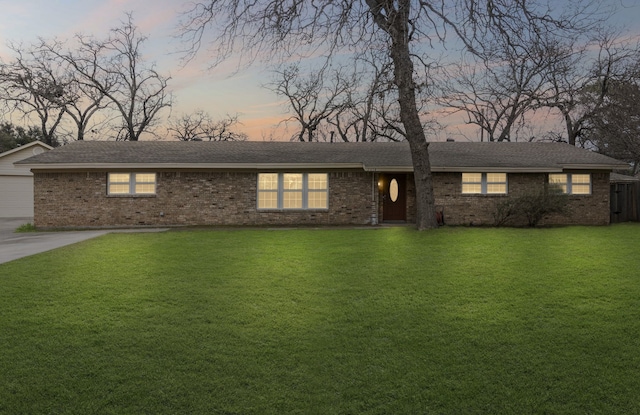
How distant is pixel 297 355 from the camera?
169 inches

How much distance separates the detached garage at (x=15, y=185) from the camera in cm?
2495

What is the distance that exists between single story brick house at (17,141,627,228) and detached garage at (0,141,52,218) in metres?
8.33

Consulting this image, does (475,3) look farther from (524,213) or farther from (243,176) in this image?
(243,176)

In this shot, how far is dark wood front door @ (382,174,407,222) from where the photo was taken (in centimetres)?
1902

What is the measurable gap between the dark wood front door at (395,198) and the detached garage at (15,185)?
20472mm

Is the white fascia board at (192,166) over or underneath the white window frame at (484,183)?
over

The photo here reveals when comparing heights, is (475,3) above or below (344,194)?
above

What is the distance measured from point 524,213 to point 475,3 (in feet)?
25.4

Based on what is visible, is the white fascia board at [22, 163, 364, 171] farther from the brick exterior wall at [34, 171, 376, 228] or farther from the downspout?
the downspout

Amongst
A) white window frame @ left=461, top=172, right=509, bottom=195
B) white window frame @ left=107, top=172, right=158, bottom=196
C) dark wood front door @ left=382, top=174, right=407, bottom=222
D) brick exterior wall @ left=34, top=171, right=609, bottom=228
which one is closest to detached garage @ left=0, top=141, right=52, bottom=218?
brick exterior wall @ left=34, top=171, right=609, bottom=228

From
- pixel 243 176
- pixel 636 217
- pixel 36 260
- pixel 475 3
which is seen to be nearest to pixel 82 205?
pixel 243 176

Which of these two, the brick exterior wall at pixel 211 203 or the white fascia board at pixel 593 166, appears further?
the white fascia board at pixel 593 166

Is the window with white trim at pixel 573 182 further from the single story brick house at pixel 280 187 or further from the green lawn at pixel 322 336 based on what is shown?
the green lawn at pixel 322 336

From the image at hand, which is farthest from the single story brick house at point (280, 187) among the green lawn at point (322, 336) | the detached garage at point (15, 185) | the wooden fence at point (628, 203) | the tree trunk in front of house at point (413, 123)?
the green lawn at point (322, 336)
